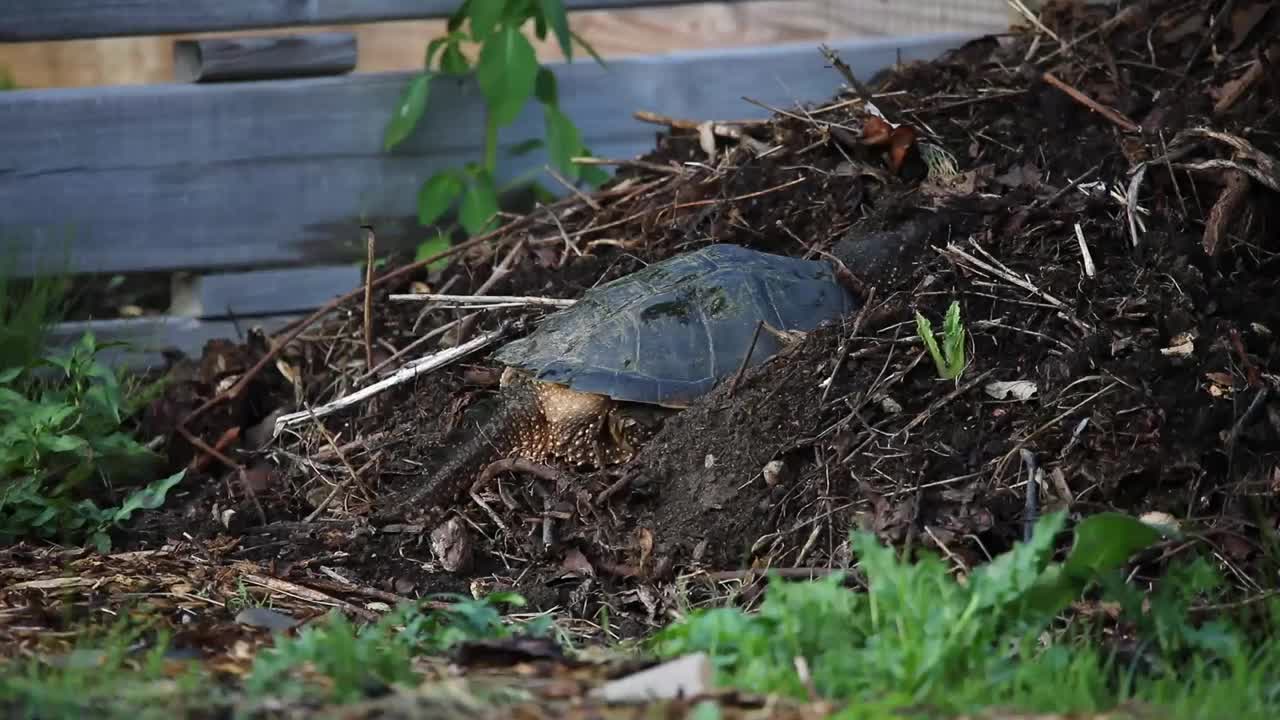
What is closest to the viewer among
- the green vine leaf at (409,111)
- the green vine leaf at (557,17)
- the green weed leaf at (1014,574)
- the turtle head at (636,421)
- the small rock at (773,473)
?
the green weed leaf at (1014,574)

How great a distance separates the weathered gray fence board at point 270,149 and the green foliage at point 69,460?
3.45ft

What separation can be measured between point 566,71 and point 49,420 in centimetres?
256

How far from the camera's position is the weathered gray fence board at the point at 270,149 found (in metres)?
4.87

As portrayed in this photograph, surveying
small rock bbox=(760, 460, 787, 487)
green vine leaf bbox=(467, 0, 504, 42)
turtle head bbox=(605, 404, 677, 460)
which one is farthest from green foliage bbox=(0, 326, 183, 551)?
green vine leaf bbox=(467, 0, 504, 42)

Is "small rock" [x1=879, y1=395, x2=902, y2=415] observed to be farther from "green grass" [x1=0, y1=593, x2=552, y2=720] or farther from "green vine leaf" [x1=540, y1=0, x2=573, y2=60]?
"green vine leaf" [x1=540, y1=0, x2=573, y2=60]

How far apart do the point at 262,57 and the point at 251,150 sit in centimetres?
36

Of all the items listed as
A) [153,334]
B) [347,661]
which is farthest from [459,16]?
[347,661]

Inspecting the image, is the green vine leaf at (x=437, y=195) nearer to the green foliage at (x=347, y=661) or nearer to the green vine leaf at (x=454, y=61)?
the green vine leaf at (x=454, y=61)

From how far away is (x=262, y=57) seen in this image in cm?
509

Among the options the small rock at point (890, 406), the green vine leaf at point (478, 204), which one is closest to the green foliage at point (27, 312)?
the green vine leaf at point (478, 204)

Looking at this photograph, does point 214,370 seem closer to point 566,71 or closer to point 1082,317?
point 566,71

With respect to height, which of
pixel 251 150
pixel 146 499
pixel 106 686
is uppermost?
pixel 251 150

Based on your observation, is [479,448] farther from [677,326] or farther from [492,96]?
[492,96]

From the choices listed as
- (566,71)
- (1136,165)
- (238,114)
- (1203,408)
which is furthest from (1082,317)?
(238,114)
